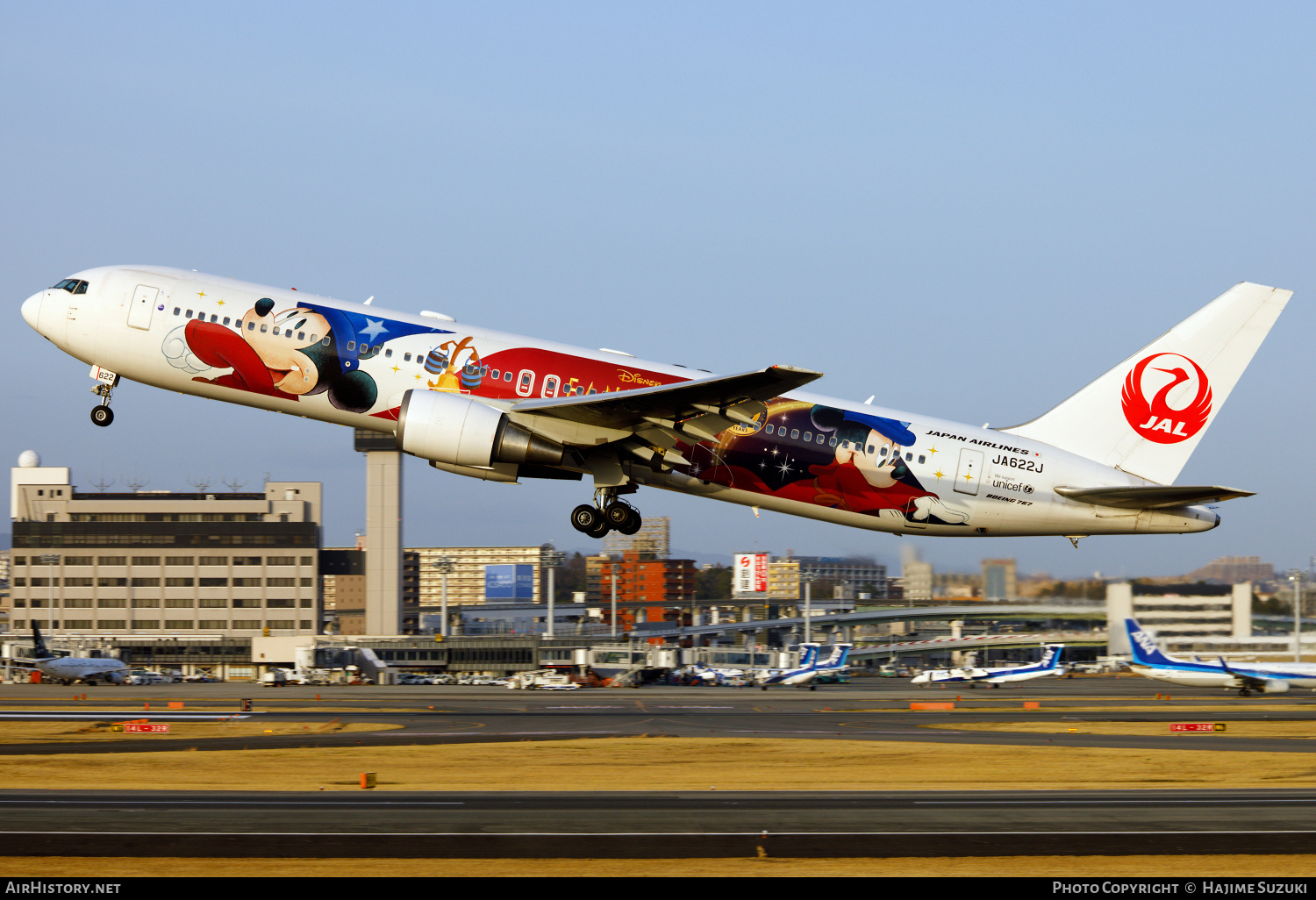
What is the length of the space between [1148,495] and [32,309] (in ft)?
97.4

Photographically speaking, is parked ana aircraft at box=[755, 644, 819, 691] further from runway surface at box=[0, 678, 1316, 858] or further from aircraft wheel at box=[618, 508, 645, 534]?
aircraft wheel at box=[618, 508, 645, 534]

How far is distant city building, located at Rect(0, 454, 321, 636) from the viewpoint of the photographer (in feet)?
436

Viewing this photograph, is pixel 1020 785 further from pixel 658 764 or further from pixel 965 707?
pixel 965 707

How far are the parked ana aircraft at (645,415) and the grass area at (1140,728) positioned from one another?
49.4 ft

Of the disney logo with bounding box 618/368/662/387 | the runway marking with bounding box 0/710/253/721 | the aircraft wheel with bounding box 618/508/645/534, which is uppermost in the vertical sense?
the disney logo with bounding box 618/368/662/387

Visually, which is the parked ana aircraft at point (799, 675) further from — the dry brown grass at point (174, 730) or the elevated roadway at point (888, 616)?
the dry brown grass at point (174, 730)

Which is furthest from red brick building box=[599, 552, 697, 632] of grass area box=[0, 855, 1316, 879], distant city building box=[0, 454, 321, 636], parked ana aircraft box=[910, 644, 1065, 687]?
grass area box=[0, 855, 1316, 879]

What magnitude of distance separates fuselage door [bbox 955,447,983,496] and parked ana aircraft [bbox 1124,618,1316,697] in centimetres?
3639

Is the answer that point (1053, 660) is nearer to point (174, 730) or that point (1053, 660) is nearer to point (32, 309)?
point (174, 730)

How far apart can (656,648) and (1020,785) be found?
67611mm

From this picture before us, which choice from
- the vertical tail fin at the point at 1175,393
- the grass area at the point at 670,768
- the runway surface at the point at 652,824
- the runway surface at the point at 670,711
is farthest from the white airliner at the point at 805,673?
the runway surface at the point at 652,824

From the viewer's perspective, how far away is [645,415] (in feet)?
97.3

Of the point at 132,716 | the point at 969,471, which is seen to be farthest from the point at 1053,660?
the point at 132,716

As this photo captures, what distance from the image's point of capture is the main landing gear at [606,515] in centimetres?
3158
